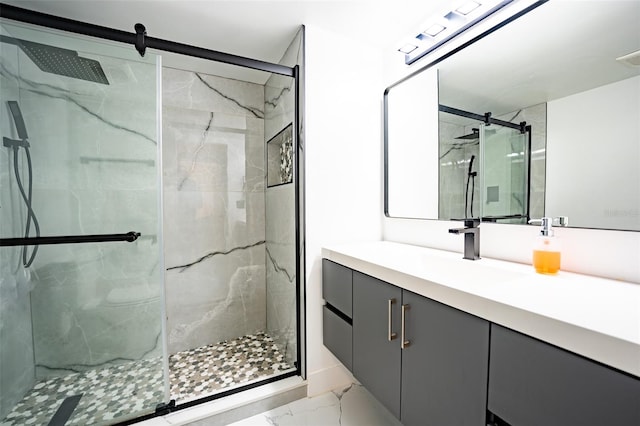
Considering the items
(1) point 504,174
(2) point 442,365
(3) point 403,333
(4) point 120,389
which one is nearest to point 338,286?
(3) point 403,333

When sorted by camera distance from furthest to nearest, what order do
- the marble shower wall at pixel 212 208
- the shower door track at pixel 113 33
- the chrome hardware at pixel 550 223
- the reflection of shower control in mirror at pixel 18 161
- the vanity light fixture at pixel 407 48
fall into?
the marble shower wall at pixel 212 208, the vanity light fixture at pixel 407 48, the reflection of shower control in mirror at pixel 18 161, the shower door track at pixel 113 33, the chrome hardware at pixel 550 223

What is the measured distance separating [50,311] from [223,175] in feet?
4.20

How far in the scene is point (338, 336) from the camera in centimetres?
141

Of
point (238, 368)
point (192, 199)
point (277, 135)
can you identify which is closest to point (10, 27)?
point (192, 199)

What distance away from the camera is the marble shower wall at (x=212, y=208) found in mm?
2033

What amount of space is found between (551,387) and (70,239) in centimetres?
188

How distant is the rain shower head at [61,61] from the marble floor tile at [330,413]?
6.21ft

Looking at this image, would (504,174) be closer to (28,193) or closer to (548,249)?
(548,249)

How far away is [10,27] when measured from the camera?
1.16m

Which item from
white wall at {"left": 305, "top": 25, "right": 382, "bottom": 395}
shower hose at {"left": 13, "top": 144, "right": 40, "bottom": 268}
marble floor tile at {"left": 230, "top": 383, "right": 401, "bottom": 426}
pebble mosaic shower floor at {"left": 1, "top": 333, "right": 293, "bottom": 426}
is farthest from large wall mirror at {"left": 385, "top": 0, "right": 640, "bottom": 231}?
shower hose at {"left": 13, "top": 144, "right": 40, "bottom": 268}

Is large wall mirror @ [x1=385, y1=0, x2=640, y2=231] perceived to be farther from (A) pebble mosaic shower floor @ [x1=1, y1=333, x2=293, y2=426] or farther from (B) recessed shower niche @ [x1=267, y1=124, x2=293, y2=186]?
(A) pebble mosaic shower floor @ [x1=1, y1=333, x2=293, y2=426]

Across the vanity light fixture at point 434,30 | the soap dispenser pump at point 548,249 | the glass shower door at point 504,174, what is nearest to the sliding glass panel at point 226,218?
the vanity light fixture at point 434,30

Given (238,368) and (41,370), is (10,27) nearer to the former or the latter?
(41,370)

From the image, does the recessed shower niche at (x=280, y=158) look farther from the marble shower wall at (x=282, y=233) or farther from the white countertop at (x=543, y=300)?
the white countertop at (x=543, y=300)
